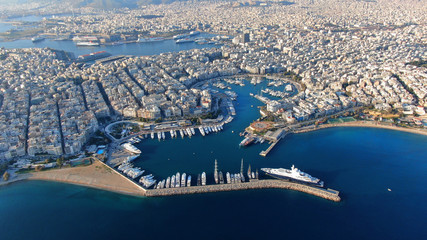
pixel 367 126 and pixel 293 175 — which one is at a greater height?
pixel 367 126

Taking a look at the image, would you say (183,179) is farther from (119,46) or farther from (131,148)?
(119,46)

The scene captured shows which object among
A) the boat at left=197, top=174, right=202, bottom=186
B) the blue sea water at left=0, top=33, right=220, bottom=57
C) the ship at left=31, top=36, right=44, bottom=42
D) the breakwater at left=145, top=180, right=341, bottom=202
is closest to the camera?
the breakwater at left=145, top=180, right=341, bottom=202

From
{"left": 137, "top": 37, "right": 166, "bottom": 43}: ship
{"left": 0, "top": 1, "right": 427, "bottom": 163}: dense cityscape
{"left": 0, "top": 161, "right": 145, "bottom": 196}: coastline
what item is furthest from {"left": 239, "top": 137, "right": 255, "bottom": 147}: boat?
{"left": 137, "top": 37, "right": 166, "bottom": 43}: ship

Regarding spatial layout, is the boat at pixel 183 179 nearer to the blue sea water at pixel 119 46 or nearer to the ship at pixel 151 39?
the blue sea water at pixel 119 46

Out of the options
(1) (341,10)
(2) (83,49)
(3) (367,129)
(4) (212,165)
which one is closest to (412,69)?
(3) (367,129)

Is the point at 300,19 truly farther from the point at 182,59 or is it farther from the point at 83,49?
the point at 83,49

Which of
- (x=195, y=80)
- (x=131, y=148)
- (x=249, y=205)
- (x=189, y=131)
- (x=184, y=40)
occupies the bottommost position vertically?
(x=249, y=205)

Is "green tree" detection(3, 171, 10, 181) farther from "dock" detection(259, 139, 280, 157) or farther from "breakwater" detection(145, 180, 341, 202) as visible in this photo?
"dock" detection(259, 139, 280, 157)

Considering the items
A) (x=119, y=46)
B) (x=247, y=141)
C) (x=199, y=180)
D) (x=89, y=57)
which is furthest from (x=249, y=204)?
(x=119, y=46)
